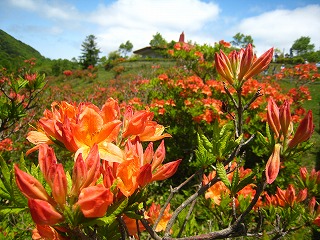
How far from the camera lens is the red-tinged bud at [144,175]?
73cm

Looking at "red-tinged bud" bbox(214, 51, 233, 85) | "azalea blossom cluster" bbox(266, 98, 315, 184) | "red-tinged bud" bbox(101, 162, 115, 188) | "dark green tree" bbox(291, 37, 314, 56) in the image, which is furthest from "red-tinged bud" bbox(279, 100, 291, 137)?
"dark green tree" bbox(291, 37, 314, 56)

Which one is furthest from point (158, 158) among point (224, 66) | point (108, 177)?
point (224, 66)

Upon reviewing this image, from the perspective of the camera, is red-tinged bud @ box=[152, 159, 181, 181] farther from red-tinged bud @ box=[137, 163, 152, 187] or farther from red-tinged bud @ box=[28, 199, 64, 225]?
red-tinged bud @ box=[28, 199, 64, 225]

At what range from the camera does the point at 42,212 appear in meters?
0.58

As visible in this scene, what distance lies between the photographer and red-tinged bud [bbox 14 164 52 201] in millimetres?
604

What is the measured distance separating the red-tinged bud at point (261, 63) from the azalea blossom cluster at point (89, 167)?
54 centimetres

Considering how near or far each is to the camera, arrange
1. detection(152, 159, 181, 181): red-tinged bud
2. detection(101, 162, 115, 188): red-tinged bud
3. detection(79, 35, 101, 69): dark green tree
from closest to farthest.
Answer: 1. detection(101, 162, 115, 188): red-tinged bud
2. detection(152, 159, 181, 181): red-tinged bud
3. detection(79, 35, 101, 69): dark green tree

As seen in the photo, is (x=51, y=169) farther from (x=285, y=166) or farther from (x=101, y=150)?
(x=285, y=166)

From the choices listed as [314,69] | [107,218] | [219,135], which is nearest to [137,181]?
[107,218]

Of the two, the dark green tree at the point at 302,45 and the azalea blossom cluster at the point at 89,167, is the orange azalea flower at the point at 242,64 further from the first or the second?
the dark green tree at the point at 302,45

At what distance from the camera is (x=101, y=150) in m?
0.78

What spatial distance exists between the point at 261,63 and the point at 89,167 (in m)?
0.88

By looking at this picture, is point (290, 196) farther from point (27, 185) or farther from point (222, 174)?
point (27, 185)

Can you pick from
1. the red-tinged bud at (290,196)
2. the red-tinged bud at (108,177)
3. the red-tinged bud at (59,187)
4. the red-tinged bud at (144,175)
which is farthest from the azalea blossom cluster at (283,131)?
the red-tinged bud at (290,196)
